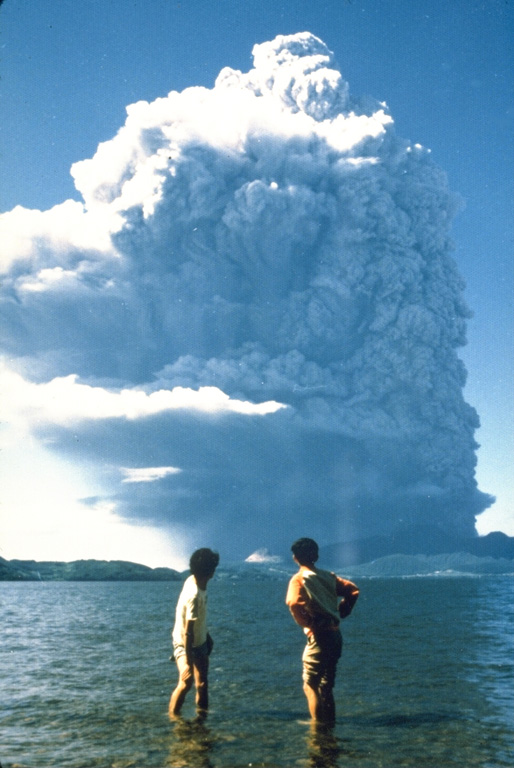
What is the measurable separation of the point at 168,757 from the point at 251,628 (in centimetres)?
2409

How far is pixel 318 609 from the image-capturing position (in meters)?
7.77

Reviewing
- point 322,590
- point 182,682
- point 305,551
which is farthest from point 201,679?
point 305,551

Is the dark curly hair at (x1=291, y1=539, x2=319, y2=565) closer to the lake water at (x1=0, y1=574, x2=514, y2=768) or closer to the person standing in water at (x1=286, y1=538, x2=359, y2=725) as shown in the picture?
the person standing in water at (x1=286, y1=538, x2=359, y2=725)

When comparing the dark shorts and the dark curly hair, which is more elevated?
the dark curly hair

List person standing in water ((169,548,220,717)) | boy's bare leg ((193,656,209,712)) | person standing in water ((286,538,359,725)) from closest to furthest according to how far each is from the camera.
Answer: person standing in water ((286,538,359,725)) < person standing in water ((169,548,220,717)) < boy's bare leg ((193,656,209,712))

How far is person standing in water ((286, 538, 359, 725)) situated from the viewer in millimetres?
7766

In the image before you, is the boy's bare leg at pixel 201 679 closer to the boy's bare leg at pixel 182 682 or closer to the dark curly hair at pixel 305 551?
the boy's bare leg at pixel 182 682

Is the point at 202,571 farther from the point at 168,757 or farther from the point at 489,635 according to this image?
the point at 489,635

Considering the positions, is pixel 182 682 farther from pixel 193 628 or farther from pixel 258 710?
pixel 258 710

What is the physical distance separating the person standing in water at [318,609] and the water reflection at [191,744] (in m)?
1.44

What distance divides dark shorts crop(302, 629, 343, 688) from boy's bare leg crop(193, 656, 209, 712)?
1304 millimetres

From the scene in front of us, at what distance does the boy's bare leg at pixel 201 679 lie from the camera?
8453 millimetres

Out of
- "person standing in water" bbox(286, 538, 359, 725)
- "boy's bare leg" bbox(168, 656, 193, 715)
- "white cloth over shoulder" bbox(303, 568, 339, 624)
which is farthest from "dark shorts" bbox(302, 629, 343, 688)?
"boy's bare leg" bbox(168, 656, 193, 715)

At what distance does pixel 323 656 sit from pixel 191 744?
207cm
